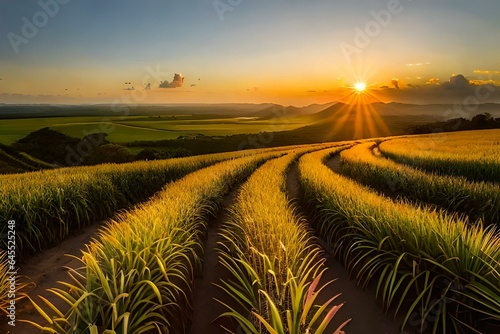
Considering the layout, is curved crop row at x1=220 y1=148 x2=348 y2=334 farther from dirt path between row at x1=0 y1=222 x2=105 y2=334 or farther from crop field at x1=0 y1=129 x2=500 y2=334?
dirt path between row at x1=0 y1=222 x2=105 y2=334

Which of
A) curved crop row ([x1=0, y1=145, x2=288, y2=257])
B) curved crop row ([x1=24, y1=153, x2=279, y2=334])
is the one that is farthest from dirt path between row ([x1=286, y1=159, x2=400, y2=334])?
curved crop row ([x1=0, y1=145, x2=288, y2=257])

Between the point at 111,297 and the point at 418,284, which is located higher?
the point at 111,297

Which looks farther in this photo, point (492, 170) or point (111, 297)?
point (492, 170)

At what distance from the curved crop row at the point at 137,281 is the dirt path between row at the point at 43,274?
0.25 meters

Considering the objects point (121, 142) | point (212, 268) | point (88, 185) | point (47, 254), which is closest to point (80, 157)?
point (121, 142)

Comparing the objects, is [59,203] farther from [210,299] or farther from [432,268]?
[432,268]

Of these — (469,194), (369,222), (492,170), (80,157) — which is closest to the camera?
(369,222)

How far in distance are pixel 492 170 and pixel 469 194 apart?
5.20m

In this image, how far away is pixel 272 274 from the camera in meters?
3.27

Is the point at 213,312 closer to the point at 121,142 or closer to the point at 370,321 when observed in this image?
the point at 370,321

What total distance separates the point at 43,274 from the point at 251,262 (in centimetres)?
392

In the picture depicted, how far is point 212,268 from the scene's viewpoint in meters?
5.92

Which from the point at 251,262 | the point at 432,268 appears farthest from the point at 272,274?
the point at 432,268

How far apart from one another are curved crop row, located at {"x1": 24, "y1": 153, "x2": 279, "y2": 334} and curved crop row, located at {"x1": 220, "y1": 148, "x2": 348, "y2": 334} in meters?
0.68
